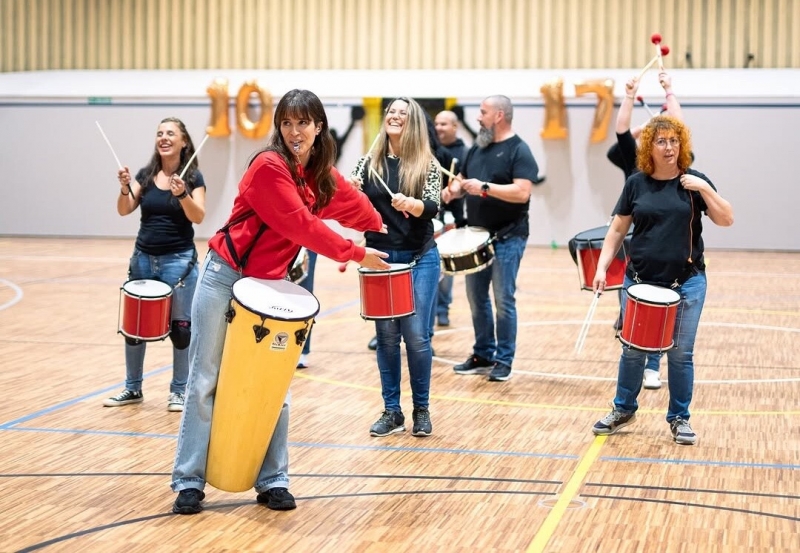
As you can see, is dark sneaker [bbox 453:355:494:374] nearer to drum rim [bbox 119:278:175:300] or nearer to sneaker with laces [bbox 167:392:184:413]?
sneaker with laces [bbox 167:392:184:413]

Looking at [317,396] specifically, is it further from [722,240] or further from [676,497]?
[722,240]

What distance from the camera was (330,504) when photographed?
15.8ft

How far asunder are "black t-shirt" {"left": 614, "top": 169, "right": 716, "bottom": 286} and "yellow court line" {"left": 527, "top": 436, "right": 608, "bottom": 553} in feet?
3.14

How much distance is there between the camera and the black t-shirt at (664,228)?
5.72 metres

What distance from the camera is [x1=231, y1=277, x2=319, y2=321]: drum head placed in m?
4.34

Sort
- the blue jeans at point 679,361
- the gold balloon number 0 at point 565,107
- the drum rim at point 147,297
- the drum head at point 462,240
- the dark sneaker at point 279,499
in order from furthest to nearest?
the gold balloon number 0 at point 565,107 < the drum head at point 462,240 < the drum rim at point 147,297 < the blue jeans at point 679,361 < the dark sneaker at point 279,499

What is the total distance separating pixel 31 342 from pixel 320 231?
5.39 metres

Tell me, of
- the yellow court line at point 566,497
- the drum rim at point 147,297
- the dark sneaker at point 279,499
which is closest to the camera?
the yellow court line at point 566,497

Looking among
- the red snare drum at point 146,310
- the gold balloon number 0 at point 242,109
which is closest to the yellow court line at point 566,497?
the red snare drum at point 146,310

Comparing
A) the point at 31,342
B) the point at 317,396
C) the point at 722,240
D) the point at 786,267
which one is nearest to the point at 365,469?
the point at 317,396

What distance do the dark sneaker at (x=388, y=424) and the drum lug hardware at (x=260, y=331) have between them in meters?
1.88

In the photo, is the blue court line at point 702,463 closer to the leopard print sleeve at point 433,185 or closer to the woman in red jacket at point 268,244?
the leopard print sleeve at point 433,185

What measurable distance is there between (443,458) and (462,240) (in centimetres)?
229

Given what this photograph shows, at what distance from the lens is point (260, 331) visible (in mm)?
4367
